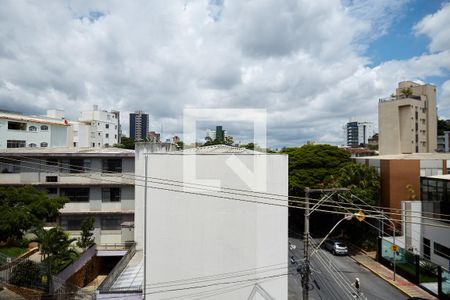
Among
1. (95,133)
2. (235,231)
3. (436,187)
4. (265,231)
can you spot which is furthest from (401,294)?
(95,133)

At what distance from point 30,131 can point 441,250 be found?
35864 millimetres

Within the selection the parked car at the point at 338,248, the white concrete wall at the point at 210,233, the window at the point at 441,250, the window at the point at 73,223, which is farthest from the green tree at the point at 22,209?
the window at the point at 441,250

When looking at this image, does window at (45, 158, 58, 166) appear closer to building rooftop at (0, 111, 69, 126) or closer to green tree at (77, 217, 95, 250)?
green tree at (77, 217, 95, 250)

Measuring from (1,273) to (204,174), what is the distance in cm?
1072

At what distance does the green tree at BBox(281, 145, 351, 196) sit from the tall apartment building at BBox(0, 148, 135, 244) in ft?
47.5

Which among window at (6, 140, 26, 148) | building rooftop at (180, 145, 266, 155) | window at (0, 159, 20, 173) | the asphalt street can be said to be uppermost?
window at (6, 140, 26, 148)

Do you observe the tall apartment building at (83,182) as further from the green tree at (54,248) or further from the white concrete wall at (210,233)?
the white concrete wall at (210,233)

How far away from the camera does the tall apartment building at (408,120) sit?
3947 centimetres

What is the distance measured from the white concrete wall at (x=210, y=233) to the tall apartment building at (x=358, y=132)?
408 ft

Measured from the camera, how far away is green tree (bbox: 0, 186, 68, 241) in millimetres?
12758

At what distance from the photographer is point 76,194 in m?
19.7

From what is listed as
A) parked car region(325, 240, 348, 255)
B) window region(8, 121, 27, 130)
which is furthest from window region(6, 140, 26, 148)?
parked car region(325, 240, 348, 255)

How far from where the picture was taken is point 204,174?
35.2 ft

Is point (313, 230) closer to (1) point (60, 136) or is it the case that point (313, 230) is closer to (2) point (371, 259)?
(2) point (371, 259)
